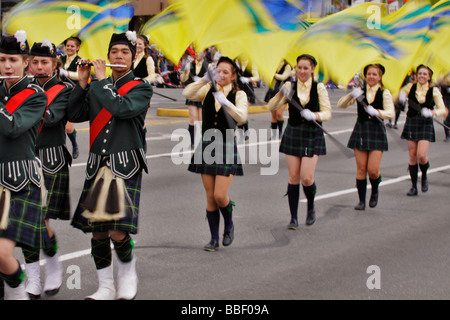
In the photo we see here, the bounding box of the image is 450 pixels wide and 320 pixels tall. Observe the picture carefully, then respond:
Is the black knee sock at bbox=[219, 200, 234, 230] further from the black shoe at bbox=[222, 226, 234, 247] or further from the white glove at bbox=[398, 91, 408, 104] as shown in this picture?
the white glove at bbox=[398, 91, 408, 104]

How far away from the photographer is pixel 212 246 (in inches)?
282

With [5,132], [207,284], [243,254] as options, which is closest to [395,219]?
[243,254]

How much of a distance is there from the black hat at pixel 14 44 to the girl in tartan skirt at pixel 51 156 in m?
0.69

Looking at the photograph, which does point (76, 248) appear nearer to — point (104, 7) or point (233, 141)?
point (233, 141)

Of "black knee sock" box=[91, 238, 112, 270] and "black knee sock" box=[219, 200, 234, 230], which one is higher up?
"black knee sock" box=[91, 238, 112, 270]

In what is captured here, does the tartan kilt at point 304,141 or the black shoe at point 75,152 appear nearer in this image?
the tartan kilt at point 304,141

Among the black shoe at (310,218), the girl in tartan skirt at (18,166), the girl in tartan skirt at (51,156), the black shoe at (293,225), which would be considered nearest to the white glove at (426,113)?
the black shoe at (310,218)

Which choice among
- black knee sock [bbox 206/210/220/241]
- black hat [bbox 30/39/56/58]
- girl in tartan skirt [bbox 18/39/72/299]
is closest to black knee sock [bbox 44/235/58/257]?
girl in tartan skirt [bbox 18/39/72/299]

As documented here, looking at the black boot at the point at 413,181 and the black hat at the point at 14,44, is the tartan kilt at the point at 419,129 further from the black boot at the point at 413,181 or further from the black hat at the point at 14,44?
the black hat at the point at 14,44

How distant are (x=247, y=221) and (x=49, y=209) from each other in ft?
10.3

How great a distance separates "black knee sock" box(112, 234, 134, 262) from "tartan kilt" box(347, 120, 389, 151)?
454 cm

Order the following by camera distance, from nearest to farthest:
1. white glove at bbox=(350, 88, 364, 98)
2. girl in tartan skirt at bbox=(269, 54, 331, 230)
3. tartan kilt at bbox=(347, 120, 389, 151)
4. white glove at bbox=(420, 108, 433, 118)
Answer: girl in tartan skirt at bbox=(269, 54, 331, 230), white glove at bbox=(350, 88, 364, 98), tartan kilt at bbox=(347, 120, 389, 151), white glove at bbox=(420, 108, 433, 118)

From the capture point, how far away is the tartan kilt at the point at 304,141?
321 inches

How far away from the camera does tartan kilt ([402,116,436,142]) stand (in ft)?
34.4
